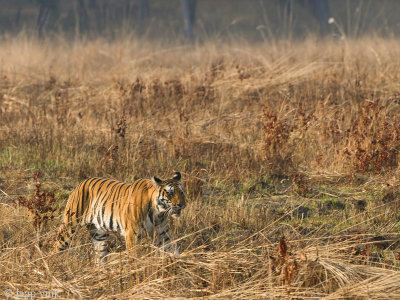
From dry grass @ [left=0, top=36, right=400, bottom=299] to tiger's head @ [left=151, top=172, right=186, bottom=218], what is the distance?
27 centimetres

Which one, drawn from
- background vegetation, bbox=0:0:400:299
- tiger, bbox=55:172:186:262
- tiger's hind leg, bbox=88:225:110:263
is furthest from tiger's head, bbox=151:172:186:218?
tiger's hind leg, bbox=88:225:110:263

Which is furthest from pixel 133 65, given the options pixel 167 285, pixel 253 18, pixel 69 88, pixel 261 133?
pixel 253 18

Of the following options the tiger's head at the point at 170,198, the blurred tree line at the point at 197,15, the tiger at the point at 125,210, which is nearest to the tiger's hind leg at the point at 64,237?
the tiger at the point at 125,210

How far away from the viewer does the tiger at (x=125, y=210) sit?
13.9ft

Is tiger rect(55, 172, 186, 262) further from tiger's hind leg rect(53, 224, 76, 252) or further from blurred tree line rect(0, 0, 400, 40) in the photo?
blurred tree line rect(0, 0, 400, 40)

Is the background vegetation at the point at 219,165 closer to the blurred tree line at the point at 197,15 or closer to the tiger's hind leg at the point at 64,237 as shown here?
the tiger's hind leg at the point at 64,237

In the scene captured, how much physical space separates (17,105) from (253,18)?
92.3 ft

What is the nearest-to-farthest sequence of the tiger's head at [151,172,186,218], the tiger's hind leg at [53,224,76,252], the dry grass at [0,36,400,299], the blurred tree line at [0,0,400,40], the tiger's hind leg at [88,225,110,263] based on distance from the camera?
1. the dry grass at [0,36,400,299]
2. the tiger's head at [151,172,186,218]
3. the tiger's hind leg at [53,224,76,252]
4. the tiger's hind leg at [88,225,110,263]
5. the blurred tree line at [0,0,400,40]

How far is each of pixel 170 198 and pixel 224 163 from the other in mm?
2873

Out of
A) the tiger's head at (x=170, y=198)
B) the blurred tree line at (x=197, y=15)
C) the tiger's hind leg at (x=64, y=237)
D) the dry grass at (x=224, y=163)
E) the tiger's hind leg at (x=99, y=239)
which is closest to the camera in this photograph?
the dry grass at (x=224, y=163)

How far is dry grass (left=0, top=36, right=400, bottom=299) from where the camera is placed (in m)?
3.93

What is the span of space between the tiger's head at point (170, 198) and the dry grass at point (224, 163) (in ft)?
0.90

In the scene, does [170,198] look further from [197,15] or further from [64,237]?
[197,15]

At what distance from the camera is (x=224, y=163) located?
7031 millimetres
